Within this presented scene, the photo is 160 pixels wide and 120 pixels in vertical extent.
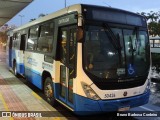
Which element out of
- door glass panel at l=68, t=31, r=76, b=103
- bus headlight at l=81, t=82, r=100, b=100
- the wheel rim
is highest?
door glass panel at l=68, t=31, r=76, b=103

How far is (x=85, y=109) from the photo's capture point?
6.30 meters

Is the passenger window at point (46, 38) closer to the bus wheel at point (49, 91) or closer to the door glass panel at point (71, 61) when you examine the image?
the bus wheel at point (49, 91)

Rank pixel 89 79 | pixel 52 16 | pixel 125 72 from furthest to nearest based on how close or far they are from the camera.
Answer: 1. pixel 52 16
2. pixel 125 72
3. pixel 89 79

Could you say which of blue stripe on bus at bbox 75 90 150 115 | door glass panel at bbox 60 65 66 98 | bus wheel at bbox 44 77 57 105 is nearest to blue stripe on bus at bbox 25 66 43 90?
bus wheel at bbox 44 77 57 105

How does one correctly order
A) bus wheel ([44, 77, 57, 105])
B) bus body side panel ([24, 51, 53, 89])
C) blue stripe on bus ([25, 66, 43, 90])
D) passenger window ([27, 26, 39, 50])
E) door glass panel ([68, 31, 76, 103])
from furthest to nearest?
1. passenger window ([27, 26, 39, 50])
2. blue stripe on bus ([25, 66, 43, 90])
3. bus body side panel ([24, 51, 53, 89])
4. bus wheel ([44, 77, 57, 105])
5. door glass panel ([68, 31, 76, 103])

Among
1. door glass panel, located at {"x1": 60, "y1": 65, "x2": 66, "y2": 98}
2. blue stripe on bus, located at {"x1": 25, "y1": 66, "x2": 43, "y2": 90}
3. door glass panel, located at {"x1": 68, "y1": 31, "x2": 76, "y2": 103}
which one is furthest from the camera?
blue stripe on bus, located at {"x1": 25, "y1": 66, "x2": 43, "y2": 90}

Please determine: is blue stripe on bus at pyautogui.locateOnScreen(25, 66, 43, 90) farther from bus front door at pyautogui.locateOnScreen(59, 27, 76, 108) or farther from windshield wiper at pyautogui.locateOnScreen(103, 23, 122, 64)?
windshield wiper at pyautogui.locateOnScreen(103, 23, 122, 64)

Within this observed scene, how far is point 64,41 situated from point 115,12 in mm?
1647

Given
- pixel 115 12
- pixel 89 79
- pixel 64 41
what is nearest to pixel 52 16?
pixel 64 41

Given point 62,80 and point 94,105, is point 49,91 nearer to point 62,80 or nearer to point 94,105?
point 62,80

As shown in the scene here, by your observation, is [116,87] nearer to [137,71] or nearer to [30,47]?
[137,71]

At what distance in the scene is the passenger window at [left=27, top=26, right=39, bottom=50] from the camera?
10.7m

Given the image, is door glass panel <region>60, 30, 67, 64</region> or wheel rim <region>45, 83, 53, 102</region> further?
wheel rim <region>45, 83, 53, 102</region>

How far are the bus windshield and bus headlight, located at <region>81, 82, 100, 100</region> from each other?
1.11 ft
